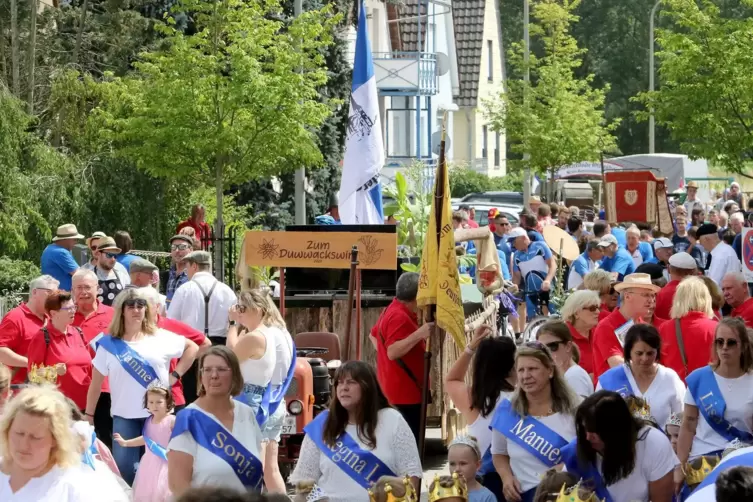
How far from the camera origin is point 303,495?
658 cm

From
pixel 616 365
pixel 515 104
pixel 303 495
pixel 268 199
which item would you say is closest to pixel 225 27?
pixel 268 199

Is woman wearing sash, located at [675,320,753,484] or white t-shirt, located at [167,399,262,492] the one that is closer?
white t-shirt, located at [167,399,262,492]

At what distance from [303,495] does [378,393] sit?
0.63 m

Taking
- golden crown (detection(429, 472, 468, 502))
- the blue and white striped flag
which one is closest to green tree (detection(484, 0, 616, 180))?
the blue and white striped flag

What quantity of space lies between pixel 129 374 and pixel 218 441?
2658 millimetres

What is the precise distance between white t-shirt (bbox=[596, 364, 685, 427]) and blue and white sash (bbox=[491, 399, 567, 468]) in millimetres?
1238

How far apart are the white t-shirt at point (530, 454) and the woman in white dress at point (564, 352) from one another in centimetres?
129

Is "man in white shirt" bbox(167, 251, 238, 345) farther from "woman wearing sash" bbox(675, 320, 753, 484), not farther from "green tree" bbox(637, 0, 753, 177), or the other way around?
"green tree" bbox(637, 0, 753, 177)

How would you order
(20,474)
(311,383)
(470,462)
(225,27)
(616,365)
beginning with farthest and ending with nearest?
1. (225,27)
2. (311,383)
3. (616,365)
4. (470,462)
5. (20,474)

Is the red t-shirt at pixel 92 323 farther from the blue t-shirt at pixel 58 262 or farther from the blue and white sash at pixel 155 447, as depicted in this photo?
the blue t-shirt at pixel 58 262

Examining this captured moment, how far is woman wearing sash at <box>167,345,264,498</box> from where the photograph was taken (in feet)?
21.5

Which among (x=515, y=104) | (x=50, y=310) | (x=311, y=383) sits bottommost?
(x=311, y=383)

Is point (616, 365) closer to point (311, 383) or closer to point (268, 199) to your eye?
point (311, 383)

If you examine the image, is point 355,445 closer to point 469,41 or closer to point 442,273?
point 442,273
